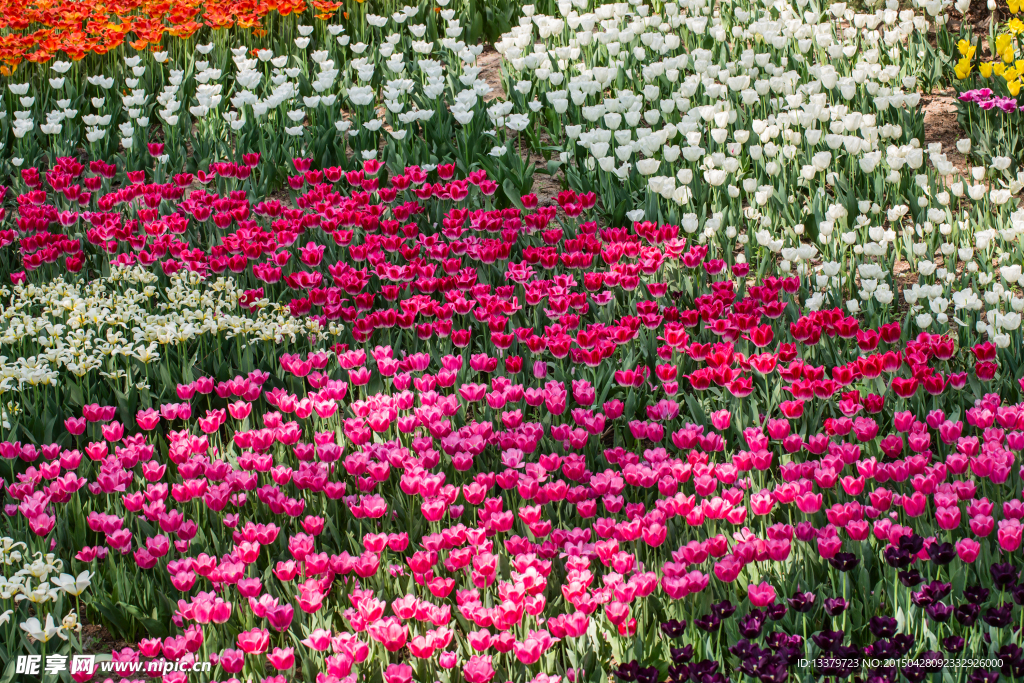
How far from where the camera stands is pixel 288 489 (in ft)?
11.7

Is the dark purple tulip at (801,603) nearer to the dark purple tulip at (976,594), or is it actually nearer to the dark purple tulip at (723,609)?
the dark purple tulip at (723,609)

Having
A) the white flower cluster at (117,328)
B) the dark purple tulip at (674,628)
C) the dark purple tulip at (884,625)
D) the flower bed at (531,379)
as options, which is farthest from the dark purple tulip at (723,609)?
the white flower cluster at (117,328)

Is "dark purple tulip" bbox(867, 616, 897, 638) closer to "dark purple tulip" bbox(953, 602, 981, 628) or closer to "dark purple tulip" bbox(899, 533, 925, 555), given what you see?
"dark purple tulip" bbox(953, 602, 981, 628)

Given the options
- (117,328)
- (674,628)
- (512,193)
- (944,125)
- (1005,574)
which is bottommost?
(674,628)

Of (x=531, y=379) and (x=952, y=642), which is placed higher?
(x=531, y=379)

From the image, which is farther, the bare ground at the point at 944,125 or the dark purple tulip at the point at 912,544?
the bare ground at the point at 944,125

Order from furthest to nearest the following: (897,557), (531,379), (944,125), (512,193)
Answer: (944,125)
(512,193)
(531,379)
(897,557)

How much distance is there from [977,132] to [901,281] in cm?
151

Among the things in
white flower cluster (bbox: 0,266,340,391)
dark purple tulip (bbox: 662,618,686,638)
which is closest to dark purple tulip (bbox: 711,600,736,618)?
dark purple tulip (bbox: 662,618,686,638)

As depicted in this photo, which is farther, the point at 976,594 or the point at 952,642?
the point at 976,594

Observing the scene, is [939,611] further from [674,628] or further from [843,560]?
[674,628]

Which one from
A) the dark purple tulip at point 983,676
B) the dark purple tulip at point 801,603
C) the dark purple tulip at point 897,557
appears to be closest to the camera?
the dark purple tulip at point 983,676

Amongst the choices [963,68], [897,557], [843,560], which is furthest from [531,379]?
[963,68]

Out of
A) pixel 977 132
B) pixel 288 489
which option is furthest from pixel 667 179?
pixel 288 489
